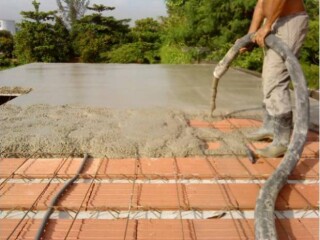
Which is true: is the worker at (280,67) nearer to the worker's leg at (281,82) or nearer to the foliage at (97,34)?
the worker's leg at (281,82)

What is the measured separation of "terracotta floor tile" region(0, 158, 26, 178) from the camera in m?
1.92

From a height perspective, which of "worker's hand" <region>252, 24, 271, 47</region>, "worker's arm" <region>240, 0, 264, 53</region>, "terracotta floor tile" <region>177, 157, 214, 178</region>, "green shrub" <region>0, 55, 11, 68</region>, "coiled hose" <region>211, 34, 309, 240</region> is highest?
"worker's arm" <region>240, 0, 264, 53</region>

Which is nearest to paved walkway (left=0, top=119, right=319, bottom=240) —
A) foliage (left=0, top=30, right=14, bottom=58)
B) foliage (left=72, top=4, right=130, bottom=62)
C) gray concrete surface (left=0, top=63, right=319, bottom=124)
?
gray concrete surface (left=0, top=63, right=319, bottom=124)

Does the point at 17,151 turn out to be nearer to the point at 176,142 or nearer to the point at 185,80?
the point at 176,142

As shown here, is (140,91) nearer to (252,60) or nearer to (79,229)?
(79,229)

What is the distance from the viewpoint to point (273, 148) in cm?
222

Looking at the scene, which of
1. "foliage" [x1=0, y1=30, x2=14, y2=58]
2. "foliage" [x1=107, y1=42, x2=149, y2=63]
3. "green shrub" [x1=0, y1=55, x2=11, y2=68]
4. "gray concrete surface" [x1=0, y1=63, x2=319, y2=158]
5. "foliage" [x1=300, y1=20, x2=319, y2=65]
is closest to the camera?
"gray concrete surface" [x1=0, y1=63, x2=319, y2=158]

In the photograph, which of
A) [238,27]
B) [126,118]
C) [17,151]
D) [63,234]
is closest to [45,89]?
[126,118]

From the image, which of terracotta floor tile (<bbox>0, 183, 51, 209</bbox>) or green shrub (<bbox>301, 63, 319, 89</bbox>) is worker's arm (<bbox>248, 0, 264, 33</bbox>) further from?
green shrub (<bbox>301, 63, 319, 89</bbox>)

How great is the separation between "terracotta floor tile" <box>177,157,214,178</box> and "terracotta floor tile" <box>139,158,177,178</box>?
1.8 inches

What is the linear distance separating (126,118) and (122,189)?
1.20 m

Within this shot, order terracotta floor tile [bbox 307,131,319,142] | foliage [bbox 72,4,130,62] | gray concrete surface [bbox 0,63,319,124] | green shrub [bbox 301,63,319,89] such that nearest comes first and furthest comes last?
terracotta floor tile [bbox 307,131,319,142], gray concrete surface [bbox 0,63,319,124], green shrub [bbox 301,63,319,89], foliage [bbox 72,4,130,62]

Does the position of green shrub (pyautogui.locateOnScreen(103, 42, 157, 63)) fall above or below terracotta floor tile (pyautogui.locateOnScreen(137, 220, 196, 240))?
below

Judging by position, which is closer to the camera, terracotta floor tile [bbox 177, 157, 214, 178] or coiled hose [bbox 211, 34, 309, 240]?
coiled hose [bbox 211, 34, 309, 240]
